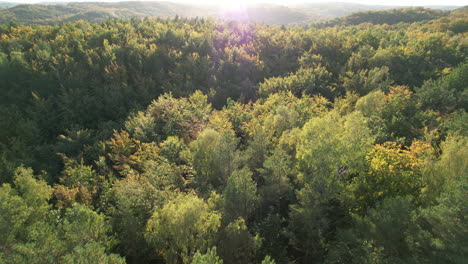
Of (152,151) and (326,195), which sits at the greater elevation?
(326,195)

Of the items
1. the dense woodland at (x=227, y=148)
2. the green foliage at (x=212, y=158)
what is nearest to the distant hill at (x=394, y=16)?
the dense woodland at (x=227, y=148)

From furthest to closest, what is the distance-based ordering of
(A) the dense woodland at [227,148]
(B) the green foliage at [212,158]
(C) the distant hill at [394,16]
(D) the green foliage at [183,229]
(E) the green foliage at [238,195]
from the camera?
(C) the distant hill at [394,16]
(B) the green foliage at [212,158]
(E) the green foliage at [238,195]
(A) the dense woodland at [227,148]
(D) the green foliage at [183,229]

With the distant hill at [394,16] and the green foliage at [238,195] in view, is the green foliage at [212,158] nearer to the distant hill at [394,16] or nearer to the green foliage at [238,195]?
the green foliage at [238,195]

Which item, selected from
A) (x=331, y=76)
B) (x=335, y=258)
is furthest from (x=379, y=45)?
(x=335, y=258)

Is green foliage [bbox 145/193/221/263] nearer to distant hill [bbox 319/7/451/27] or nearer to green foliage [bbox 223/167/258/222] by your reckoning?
green foliage [bbox 223/167/258/222]

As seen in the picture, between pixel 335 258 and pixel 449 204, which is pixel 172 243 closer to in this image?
pixel 335 258

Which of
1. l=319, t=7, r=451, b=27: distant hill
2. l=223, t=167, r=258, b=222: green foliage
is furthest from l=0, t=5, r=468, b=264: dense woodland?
l=319, t=7, r=451, b=27: distant hill
